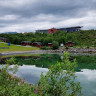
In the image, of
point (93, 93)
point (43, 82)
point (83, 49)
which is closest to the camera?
point (43, 82)

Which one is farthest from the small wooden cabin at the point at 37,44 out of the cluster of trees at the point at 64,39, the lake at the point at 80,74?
the lake at the point at 80,74

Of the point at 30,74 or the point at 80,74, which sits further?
the point at 30,74

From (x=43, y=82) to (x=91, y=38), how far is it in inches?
4119

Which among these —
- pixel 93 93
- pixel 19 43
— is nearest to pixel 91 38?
pixel 19 43

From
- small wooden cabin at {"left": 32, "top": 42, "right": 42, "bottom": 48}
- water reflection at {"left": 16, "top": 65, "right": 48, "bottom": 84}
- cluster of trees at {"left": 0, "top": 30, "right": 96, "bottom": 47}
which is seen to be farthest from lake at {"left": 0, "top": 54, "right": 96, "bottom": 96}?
cluster of trees at {"left": 0, "top": 30, "right": 96, "bottom": 47}

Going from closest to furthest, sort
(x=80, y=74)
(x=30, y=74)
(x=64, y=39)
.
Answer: (x=80, y=74) < (x=30, y=74) < (x=64, y=39)

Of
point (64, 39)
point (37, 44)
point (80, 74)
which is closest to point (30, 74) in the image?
point (80, 74)

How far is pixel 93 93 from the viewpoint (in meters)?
15.7

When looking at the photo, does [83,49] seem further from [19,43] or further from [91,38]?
[19,43]

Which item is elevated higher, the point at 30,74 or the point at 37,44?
the point at 30,74

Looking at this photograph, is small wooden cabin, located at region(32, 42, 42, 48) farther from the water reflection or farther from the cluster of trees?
the water reflection

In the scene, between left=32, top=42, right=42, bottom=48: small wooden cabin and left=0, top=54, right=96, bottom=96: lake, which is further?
left=32, top=42, right=42, bottom=48: small wooden cabin

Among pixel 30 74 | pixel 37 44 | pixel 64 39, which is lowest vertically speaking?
pixel 37 44

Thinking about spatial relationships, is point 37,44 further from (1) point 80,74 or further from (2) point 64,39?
(1) point 80,74
